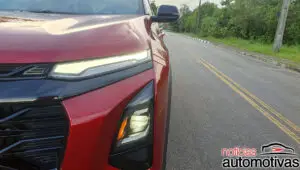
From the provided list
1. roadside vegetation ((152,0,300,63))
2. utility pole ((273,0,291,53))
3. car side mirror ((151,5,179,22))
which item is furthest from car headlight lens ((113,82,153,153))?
roadside vegetation ((152,0,300,63))

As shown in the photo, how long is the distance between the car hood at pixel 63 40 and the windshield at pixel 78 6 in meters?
0.84

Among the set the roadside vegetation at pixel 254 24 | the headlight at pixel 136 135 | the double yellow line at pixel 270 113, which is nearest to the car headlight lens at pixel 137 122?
the headlight at pixel 136 135

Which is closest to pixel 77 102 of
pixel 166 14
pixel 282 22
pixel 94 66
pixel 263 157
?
pixel 94 66

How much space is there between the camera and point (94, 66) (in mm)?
1458

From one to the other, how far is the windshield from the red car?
1.13 metres

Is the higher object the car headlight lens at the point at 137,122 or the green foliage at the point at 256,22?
the car headlight lens at the point at 137,122

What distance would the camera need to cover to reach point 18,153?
1.28m

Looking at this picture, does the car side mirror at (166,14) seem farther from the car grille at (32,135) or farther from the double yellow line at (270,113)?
the double yellow line at (270,113)

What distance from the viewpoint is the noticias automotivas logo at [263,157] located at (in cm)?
291

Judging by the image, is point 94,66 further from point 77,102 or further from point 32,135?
point 32,135

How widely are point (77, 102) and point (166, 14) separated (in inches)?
76.1

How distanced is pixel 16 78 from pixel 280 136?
335cm

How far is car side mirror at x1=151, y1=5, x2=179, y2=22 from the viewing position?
2928 millimetres

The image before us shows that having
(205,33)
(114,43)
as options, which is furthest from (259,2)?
(114,43)
